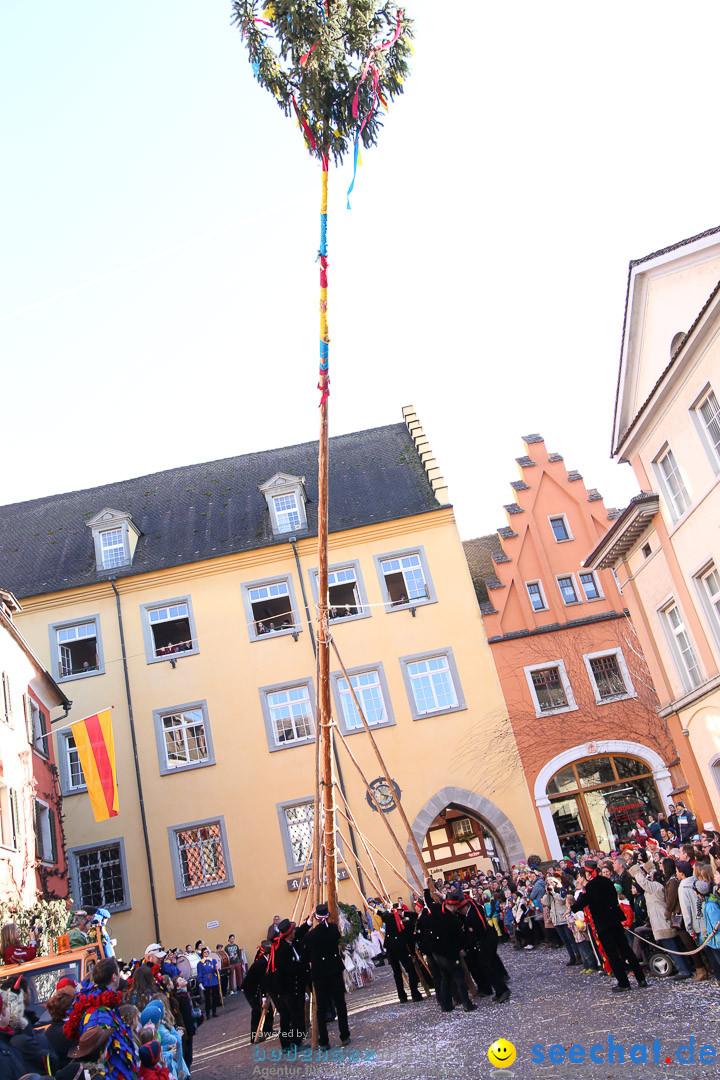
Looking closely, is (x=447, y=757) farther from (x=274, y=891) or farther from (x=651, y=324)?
(x=651, y=324)

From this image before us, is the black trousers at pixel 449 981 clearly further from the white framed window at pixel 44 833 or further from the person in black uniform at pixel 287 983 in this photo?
the white framed window at pixel 44 833

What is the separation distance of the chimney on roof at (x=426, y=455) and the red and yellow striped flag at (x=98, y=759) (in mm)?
14002

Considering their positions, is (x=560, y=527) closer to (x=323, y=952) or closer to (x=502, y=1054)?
(x=323, y=952)

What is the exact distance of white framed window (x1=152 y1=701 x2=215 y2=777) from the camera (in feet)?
93.2

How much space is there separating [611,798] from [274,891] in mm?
10724

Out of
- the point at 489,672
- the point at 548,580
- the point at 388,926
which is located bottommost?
the point at 388,926

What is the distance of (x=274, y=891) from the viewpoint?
26.8 m

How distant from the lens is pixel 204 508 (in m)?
33.9

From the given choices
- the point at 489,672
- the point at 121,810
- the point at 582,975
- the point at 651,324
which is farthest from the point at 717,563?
the point at 121,810

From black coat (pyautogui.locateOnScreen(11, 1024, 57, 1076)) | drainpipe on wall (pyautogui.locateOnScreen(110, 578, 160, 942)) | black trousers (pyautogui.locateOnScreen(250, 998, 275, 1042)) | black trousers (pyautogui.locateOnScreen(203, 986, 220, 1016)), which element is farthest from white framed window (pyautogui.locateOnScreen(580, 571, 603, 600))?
black coat (pyautogui.locateOnScreen(11, 1024, 57, 1076))

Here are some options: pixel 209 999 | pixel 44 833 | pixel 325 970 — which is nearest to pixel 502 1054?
pixel 325 970

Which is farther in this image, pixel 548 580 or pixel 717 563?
pixel 548 580

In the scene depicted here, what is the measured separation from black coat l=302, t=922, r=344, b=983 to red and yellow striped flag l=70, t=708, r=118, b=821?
10.7 meters

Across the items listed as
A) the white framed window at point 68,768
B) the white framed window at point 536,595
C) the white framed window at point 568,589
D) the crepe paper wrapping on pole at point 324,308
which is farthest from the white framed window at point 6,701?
the white framed window at point 568,589
